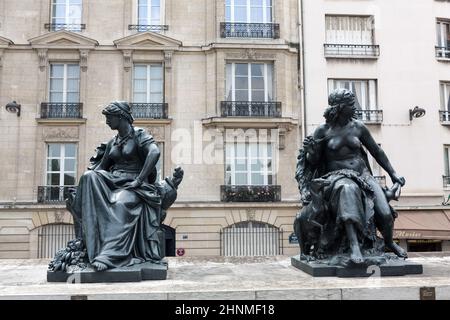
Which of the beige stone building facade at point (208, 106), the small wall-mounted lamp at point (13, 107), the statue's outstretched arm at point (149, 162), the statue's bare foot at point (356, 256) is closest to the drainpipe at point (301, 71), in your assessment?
the beige stone building facade at point (208, 106)

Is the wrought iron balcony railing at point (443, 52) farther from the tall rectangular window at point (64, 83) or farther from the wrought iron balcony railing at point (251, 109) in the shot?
the tall rectangular window at point (64, 83)

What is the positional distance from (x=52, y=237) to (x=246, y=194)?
7.84 metres

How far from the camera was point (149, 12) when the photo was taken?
67.5 ft

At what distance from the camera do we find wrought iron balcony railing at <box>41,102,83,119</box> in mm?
19562

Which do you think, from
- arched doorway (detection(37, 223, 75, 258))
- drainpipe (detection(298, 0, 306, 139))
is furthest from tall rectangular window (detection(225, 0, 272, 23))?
arched doorway (detection(37, 223, 75, 258))

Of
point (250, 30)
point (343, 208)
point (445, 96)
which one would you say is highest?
point (250, 30)

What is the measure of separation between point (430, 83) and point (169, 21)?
11609 millimetres

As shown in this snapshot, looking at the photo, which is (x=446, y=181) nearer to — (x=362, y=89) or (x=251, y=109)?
(x=362, y=89)

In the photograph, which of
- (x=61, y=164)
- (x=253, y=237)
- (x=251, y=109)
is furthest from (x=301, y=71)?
(x=61, y=164)

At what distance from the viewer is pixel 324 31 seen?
2112cm

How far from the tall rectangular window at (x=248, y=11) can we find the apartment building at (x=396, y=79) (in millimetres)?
1644

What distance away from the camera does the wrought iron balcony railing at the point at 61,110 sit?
1956cm

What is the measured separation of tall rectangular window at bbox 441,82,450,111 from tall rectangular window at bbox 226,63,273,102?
7807mm

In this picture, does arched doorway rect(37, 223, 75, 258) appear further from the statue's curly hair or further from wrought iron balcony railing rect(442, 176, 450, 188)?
wrought iron balcony railing rect(442, 176, 450, 188)
